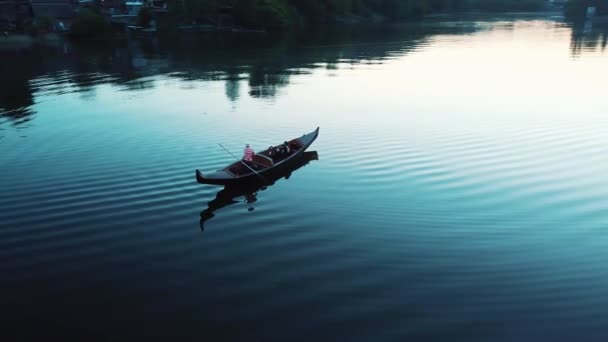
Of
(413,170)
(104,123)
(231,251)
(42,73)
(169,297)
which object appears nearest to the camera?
(169,297)

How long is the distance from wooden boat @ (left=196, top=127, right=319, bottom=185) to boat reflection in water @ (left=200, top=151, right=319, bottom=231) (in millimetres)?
312

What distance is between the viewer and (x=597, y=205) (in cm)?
2303

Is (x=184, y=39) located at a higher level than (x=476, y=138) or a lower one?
higher

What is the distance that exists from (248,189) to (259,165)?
1777mm

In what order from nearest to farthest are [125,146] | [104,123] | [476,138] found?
[125,146] → [476,138] → [104,123]

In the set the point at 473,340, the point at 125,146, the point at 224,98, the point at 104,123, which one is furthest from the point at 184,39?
the point at 473,340

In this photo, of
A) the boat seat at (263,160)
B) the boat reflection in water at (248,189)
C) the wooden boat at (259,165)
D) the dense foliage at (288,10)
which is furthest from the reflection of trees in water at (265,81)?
the dense foliage at (288,10)

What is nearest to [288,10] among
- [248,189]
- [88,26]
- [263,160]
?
[88,26]

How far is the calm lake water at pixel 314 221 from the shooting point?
14.9m

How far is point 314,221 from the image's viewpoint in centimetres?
2145

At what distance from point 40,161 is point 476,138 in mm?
32234

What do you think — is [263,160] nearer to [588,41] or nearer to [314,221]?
[314,221]

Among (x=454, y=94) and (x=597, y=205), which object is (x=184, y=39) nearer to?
(x=454, y=94)

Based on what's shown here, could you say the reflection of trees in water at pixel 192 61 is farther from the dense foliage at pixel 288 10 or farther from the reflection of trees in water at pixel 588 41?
the reflection of trees in water at pixel 588 41
